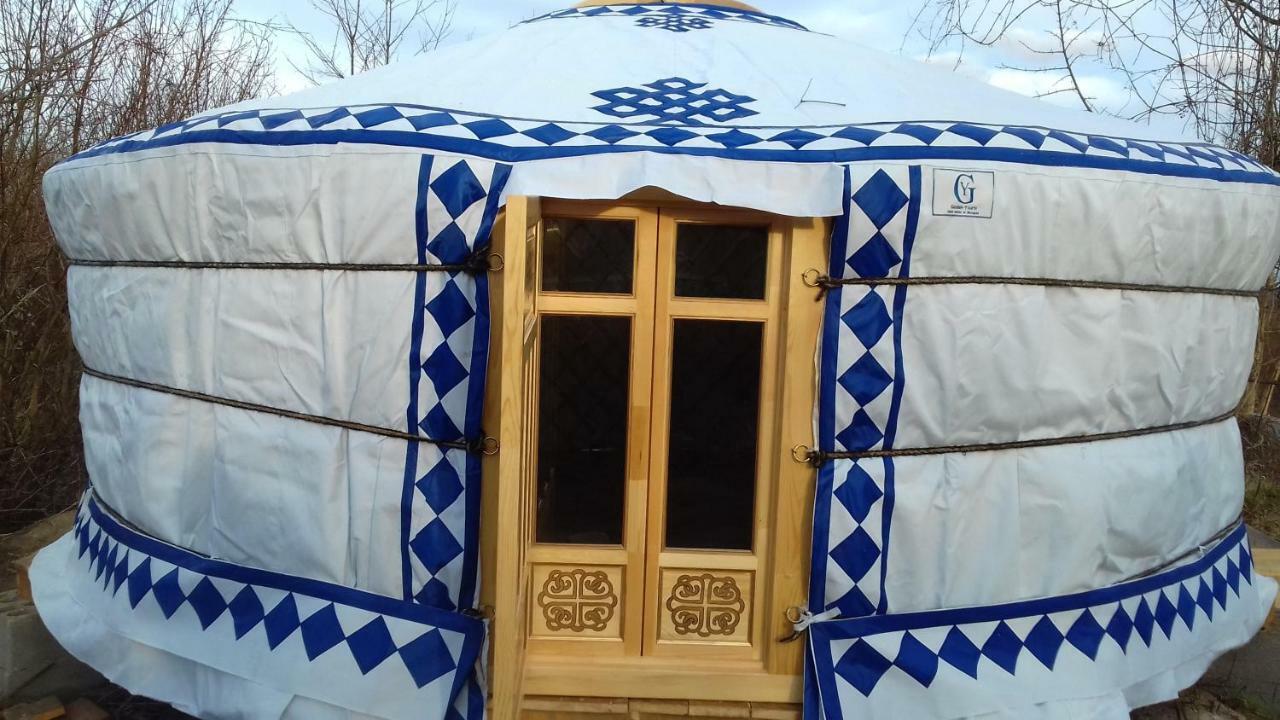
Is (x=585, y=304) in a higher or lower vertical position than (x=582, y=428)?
higher

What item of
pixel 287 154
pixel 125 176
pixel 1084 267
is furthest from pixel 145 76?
pixel 1084 267

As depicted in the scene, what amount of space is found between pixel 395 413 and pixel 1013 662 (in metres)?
1.57

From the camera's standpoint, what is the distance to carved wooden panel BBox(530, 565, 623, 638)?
209 cm

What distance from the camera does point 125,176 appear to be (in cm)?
221

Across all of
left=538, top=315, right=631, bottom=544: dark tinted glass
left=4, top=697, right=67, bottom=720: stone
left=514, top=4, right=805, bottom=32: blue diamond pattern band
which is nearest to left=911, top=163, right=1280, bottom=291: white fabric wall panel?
left=538, top=315, right=631, bottom=544: dark tinted glass

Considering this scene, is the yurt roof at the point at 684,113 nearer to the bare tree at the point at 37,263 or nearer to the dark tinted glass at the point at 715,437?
the dark tinted glass at the point at 715,437

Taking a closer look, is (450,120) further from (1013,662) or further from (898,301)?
(1013,662)

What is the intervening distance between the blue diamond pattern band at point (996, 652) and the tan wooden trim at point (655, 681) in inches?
5.3

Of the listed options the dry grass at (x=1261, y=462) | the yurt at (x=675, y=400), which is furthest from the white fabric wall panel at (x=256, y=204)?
the dry grass at (x=1261, y=462)

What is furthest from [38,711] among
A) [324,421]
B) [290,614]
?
[324,421]

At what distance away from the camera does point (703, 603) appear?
6.91ft

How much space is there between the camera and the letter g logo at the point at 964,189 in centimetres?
193

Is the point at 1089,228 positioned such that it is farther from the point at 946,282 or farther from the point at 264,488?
the point at 264,488

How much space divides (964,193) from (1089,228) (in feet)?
1.15
